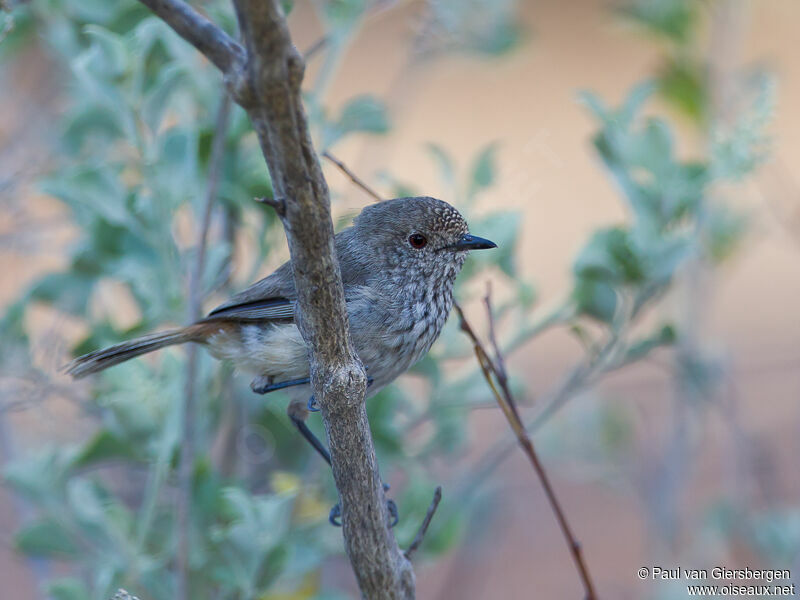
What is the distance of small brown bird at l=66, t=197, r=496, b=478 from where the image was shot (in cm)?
253

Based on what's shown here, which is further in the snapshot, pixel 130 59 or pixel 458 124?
pixel 458 124

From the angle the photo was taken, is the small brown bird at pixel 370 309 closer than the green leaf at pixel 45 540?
Yes

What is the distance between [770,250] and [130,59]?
386 inches

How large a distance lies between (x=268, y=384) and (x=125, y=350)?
0.42m

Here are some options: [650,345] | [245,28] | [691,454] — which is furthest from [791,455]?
[245,28]

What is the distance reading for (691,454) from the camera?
389cm

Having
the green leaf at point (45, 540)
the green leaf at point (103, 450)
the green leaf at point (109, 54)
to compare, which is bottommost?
the green leaf at point (45, 540)

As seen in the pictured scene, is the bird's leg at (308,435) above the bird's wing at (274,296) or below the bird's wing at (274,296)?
below

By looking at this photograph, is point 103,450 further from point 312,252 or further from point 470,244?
point 312,252

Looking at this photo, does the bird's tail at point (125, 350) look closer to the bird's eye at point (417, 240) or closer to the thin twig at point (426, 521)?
the bird's eye at point (417, 240)

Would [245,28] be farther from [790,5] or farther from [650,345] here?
[790,5]

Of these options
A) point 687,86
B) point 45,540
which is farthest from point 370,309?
point 687,86

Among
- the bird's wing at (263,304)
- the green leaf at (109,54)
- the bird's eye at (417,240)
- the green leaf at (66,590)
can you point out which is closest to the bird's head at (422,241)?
the bird's eye at (417,240)

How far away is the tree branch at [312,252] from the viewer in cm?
135
